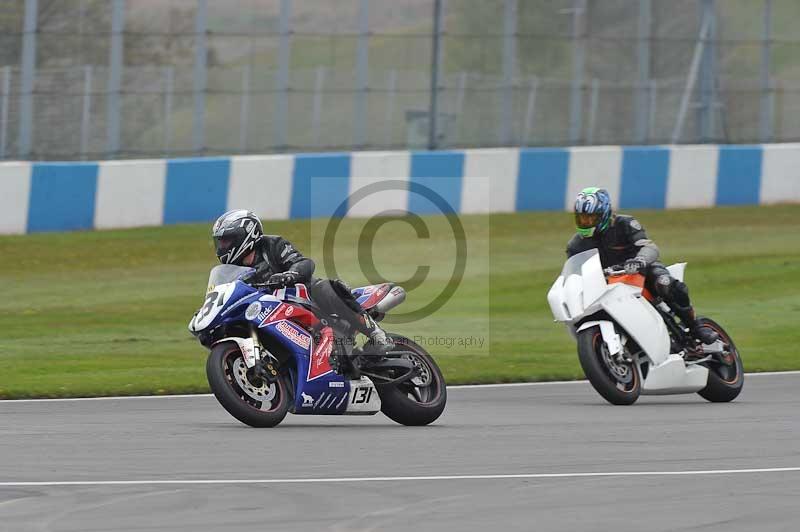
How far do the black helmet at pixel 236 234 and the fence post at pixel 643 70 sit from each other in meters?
16.3

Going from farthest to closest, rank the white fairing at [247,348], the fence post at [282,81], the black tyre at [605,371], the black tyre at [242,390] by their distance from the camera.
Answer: the fence post at [282,81] < the black tyre at [605,371] < the white fairing at [247,348] < the black tyre at [242,390]

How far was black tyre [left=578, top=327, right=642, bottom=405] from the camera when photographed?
450 inches

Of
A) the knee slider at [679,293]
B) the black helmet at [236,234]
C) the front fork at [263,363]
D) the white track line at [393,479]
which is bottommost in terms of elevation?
the white track line at [393,479]

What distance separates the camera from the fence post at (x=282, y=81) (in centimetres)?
2212

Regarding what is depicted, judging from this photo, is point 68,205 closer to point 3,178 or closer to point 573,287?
point 3,178

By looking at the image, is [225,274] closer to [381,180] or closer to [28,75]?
[28,75]

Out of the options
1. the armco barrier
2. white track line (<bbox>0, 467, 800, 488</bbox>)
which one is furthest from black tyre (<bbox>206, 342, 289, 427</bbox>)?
the armco barrier

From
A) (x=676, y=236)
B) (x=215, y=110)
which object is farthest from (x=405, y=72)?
(x=676, y=236)

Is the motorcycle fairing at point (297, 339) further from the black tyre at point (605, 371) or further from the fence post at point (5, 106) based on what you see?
the fence post at point (5, 106)

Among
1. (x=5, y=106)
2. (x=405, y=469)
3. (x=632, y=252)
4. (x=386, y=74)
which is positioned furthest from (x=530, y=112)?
(x=405, y=469)

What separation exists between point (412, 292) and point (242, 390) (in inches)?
392

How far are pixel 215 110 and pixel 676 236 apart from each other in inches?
257

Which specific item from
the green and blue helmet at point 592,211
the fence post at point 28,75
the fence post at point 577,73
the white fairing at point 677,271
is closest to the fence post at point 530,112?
the fence post at point 577,73

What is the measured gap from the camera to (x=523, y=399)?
39.8 feet
